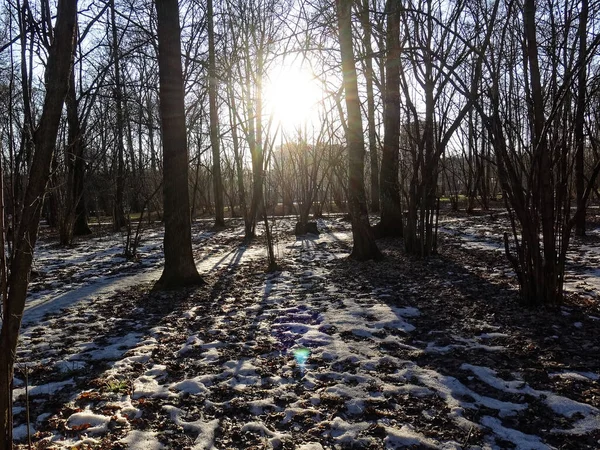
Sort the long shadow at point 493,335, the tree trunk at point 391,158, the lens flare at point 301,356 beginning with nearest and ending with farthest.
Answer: the long shadow at point 493,335 < the lens flare at point 301,356 < the tree trunk at point 391,158

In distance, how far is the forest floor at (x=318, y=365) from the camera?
2271mm

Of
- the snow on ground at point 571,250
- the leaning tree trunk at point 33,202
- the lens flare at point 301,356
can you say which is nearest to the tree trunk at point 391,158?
the snow on ground at point 571,250

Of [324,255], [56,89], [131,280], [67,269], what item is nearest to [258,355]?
[56,89]

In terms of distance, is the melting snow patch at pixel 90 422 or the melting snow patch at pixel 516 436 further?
the melting snow patch at pixel 90 422

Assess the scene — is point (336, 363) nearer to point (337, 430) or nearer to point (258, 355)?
point (258, 355)

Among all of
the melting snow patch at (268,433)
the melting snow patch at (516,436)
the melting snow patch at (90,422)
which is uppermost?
the melting snow patch at (90,422)

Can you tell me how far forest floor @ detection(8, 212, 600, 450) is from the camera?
7.45ft

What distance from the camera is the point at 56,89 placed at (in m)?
1.71

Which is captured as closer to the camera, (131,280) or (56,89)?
(56,89)

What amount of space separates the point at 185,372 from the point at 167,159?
11.0 ft

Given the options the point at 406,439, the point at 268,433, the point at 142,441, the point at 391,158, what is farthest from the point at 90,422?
the point at 391,158

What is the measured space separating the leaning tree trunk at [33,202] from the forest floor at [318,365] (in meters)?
0.67

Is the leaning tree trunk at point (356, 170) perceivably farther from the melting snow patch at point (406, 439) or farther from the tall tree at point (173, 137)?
the melting snow patch at point (406, 439)

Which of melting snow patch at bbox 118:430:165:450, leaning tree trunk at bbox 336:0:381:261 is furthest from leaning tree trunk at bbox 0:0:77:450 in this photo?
leaning tree trunk at bbox 336:0:381:261
